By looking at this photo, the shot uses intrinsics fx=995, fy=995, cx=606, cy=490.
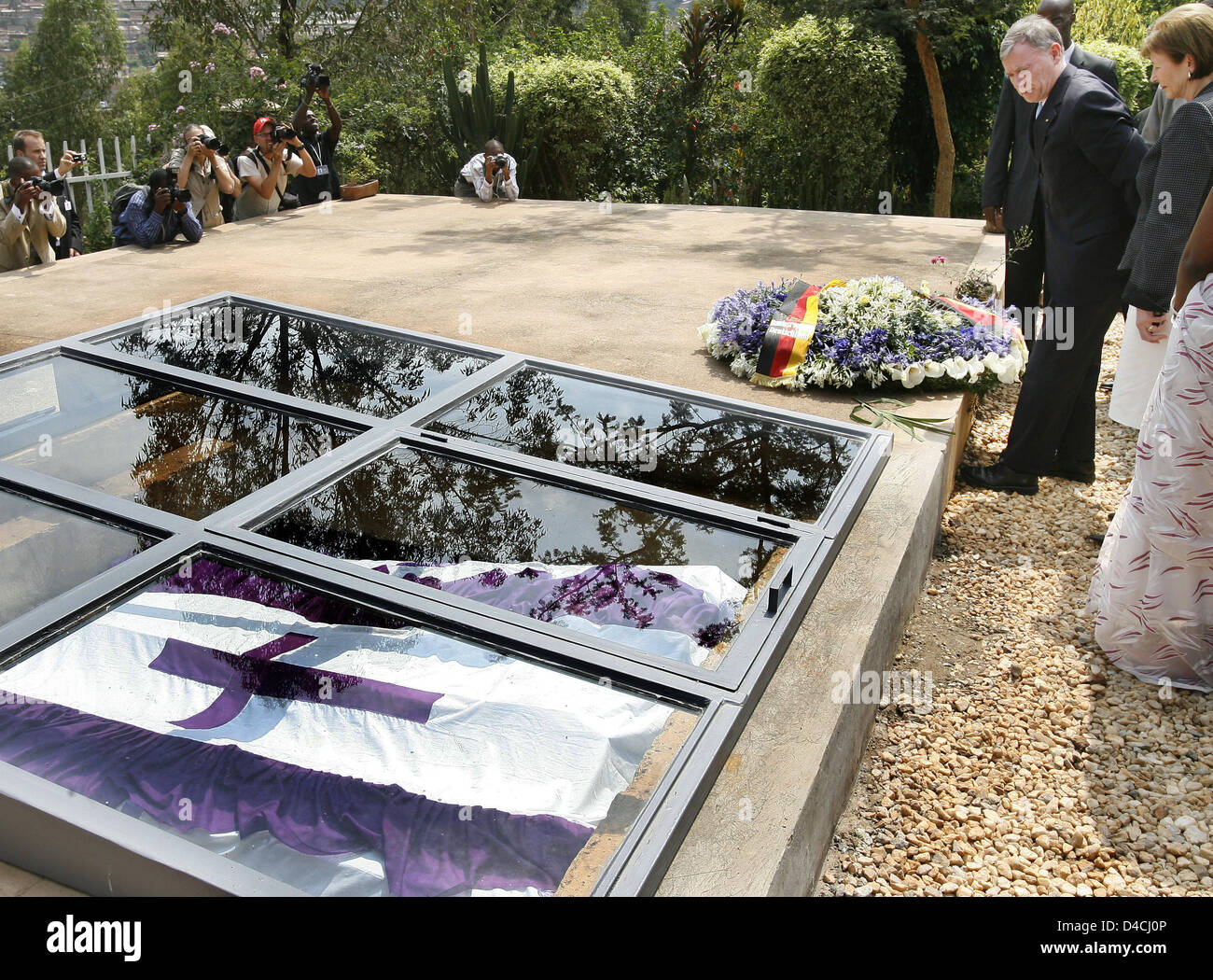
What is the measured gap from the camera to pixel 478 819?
68.2 inches

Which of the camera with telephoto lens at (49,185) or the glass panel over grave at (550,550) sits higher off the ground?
the camera with telephoto lens at (49,185)

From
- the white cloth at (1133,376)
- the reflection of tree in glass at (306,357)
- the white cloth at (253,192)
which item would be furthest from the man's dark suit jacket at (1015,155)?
the white cloth at (253,192)

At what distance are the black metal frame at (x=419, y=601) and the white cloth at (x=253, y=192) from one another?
4.39 meters

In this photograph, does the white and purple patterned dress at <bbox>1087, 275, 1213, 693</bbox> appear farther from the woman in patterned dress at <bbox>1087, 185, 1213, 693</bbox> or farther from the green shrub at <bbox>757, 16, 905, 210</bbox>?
the green shrub at <bbox>757, 16, 905, 210</bbox>

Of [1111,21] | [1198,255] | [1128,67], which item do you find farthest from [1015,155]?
[1111,21]

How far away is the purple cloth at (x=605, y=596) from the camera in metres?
2.34

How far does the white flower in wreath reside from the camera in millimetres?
4176

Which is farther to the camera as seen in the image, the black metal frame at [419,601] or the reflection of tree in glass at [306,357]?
the reflection of tree in glass at [306,357]

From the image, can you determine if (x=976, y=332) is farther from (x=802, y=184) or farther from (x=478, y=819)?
(x=802, y=184)

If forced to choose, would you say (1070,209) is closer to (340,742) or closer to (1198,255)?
(1198,255)

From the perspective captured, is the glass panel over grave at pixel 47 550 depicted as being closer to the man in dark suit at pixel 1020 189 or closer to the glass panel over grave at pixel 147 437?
the glass panel over grave at pixel 147 437

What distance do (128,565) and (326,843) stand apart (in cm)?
101

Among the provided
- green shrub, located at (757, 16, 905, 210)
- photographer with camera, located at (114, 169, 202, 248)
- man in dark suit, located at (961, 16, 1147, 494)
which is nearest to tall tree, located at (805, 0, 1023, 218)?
green shrub, located at (757, 16, 905, 210)
